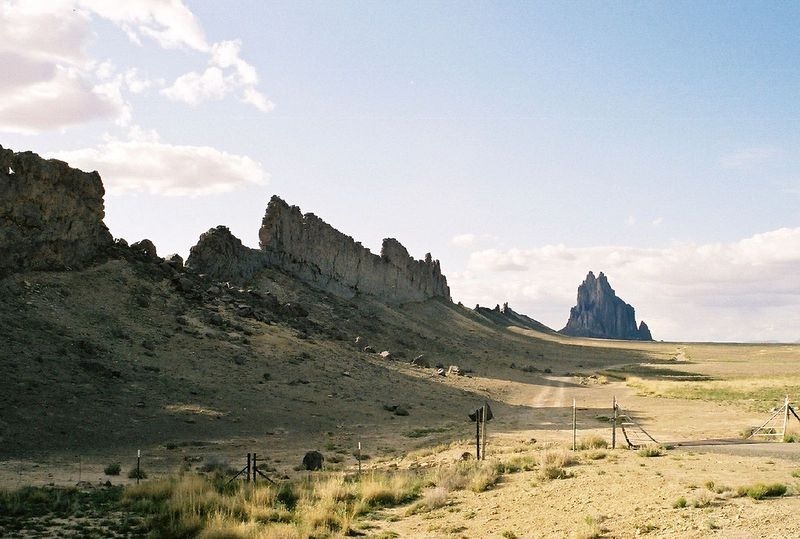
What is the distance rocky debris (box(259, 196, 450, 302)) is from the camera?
70.6 m

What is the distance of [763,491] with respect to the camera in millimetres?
12805

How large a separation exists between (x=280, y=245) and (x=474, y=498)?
57.9 metres

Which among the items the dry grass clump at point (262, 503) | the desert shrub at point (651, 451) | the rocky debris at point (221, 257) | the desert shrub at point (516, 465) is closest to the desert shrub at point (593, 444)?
the desert shrub at point (651, 451)

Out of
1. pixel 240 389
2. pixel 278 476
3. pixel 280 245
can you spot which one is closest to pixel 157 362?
pixel 240 389

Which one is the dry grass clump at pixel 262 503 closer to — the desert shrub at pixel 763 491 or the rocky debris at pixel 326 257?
the desert shrub at pixel 763 491

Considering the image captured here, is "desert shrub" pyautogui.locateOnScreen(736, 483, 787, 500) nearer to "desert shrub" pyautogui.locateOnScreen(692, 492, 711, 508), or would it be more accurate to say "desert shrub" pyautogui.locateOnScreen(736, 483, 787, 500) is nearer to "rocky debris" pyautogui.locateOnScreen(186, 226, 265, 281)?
"desert shrub" pyautogui.locateOnScreen(692, 492, 711, 508)

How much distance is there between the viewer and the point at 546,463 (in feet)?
58.0

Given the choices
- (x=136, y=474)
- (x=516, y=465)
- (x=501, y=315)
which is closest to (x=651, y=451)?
(x=516, y=465)

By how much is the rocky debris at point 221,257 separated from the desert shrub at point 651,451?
44.8 m

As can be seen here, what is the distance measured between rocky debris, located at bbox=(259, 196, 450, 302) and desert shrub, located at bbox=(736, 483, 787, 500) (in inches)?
2322

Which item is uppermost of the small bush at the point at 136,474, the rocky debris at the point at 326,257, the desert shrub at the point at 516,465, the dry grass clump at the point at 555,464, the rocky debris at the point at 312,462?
the rocky debris at the point at 326,257

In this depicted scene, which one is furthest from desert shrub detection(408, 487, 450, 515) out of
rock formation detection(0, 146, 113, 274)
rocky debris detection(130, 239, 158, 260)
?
rocky debris detection(130, 239, 158, 260)

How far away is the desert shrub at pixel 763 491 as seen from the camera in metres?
12.8

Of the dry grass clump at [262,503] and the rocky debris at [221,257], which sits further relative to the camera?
the rocky debris at [221,257]
